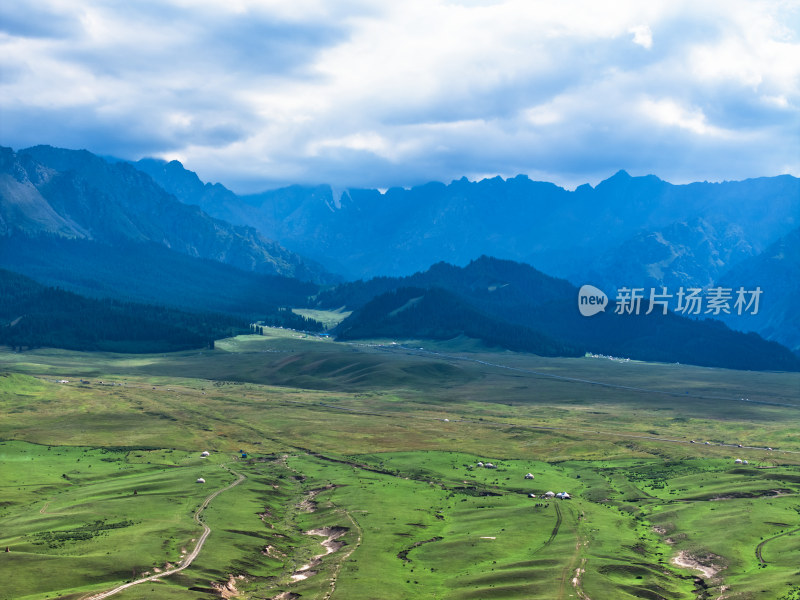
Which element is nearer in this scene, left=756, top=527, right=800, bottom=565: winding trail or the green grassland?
the green grassland

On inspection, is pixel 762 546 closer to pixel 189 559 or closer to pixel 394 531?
pixel 394 531

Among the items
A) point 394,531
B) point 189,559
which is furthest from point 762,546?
point 189,559

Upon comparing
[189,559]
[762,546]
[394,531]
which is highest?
[762,546]

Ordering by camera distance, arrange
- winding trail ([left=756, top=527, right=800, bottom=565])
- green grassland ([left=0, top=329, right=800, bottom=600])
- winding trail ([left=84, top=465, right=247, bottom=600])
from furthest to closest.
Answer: winding trail ([left=756, top=527, right=800, bottom=565]) → green grassland ([left=0, top=329, right=800, bottom=600]) → winding trail ([left=84, top=465, right=247, bottom=600])

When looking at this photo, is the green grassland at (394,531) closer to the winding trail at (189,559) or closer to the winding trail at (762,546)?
the winding trail at (762,546)

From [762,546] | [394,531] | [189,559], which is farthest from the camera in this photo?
[394,531]

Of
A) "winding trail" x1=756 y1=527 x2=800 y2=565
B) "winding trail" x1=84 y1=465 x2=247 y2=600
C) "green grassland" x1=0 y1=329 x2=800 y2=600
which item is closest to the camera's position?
"winding trail" x1=84 y1=465 x2=247 y2=600

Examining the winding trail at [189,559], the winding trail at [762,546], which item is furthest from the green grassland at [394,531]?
the winding trail at [189,559]

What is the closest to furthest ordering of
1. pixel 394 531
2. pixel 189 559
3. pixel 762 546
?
pixel 189 559
pixel 762 546
pixel 394 531

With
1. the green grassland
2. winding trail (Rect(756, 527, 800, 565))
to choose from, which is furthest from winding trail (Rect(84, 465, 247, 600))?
winding trail (Rect(756, 527, 800, 565))

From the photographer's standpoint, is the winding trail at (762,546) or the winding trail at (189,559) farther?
the winding trail at (762,546)

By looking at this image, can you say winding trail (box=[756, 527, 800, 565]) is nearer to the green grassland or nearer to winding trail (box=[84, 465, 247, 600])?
the green grassland
